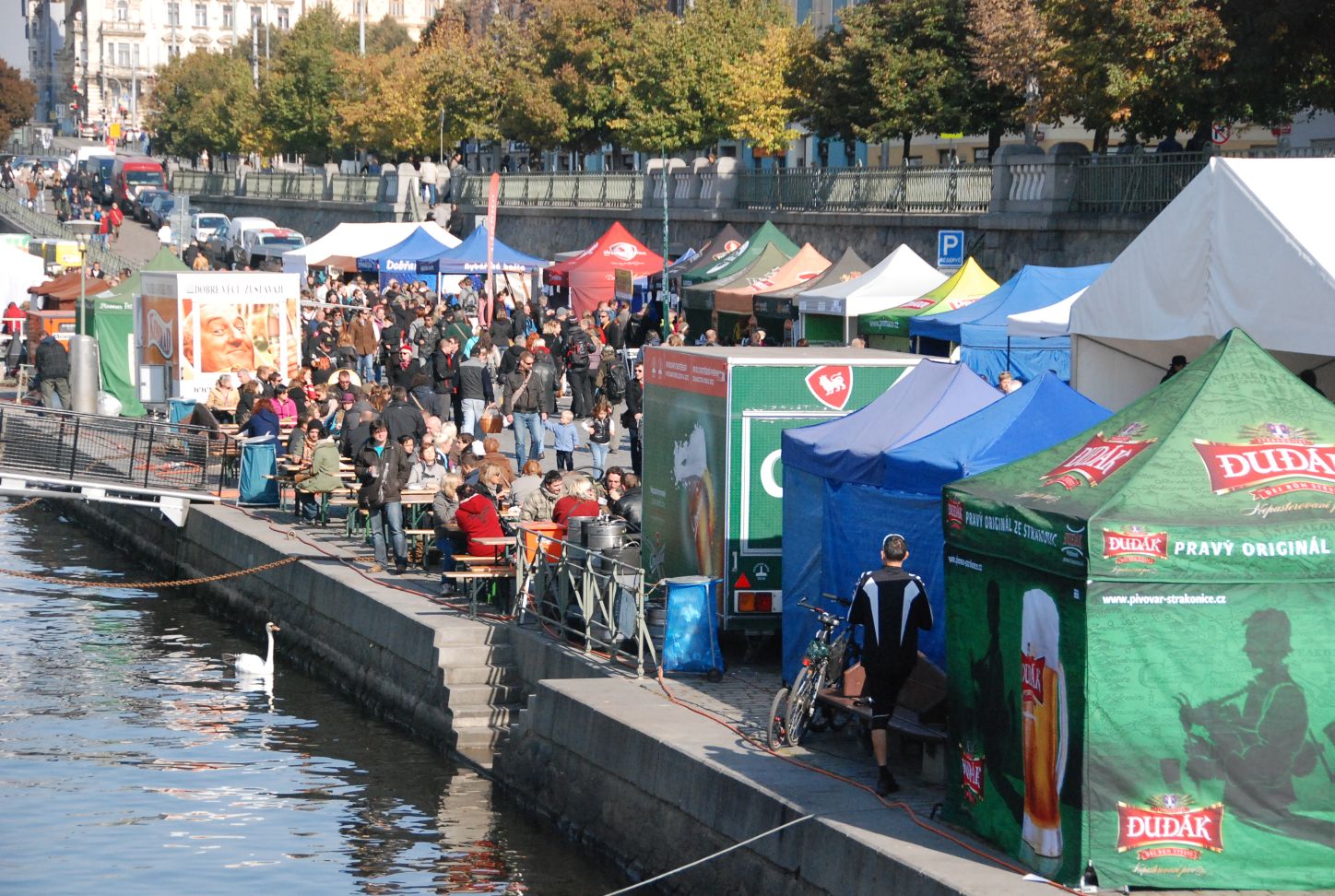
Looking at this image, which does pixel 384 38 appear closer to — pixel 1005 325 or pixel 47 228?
pixel 47 228

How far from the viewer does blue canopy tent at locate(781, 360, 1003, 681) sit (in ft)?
44.8

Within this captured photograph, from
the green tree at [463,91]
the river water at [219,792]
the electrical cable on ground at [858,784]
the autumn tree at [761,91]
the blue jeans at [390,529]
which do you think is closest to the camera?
the electrical cable on ground at [858,784]

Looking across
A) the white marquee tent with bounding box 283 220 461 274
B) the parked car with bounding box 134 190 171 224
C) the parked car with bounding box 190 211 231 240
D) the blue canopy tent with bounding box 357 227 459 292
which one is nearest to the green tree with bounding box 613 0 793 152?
the white marquee tent with bounding box 283 220 461 274

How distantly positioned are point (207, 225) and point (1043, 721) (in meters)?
67.7

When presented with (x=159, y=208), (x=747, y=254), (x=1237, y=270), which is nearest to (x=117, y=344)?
(x=747, y=254)

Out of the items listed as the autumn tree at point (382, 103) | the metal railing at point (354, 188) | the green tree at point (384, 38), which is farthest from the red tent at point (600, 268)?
the green tree at point (384, 38)

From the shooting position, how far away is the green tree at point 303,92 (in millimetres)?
88312

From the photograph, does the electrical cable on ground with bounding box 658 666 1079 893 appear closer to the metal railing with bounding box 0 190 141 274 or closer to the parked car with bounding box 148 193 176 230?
the metal railing with bounding box 0 190 141 274

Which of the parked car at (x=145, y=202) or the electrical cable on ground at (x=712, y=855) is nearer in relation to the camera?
the electrical cable on ground at (x=712, y=855)

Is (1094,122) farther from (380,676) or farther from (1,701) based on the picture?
(1,701)

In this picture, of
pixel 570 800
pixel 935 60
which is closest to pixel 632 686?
pixel 570 800

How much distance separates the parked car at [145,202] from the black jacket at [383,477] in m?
67.6

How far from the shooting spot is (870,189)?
36.9m

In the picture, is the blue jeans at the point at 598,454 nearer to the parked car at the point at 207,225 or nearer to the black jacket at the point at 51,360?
the black jacket at the point at 51,360
